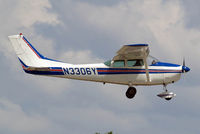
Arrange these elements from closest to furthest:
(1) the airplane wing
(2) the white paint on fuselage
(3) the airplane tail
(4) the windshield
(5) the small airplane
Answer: (1) the airplane wing
(5) the small airplane
(2) the white paint on fuselage
(4) the windshield
(3) the airplane tail

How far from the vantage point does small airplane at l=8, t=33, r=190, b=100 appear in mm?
22594

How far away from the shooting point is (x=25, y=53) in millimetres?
23281

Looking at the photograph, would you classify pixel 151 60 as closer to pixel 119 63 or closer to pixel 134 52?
pixel 134 52

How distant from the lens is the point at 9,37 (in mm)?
23062

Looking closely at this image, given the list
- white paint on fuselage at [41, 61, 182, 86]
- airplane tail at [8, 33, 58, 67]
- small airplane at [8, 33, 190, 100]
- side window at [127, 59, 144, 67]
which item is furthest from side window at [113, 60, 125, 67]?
airplane tail at [8, 33, 58, 67]

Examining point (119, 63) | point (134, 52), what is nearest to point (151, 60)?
point (134, 52)

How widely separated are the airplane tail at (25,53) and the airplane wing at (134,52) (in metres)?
4.10

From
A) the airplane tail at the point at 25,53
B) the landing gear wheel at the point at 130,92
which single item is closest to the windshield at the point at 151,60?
the landing gear wheel at the point at 130,92

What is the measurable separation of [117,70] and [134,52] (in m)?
1.50

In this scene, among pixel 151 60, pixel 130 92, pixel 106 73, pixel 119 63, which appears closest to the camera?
pixel 119 63

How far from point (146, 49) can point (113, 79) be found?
2.49 meters

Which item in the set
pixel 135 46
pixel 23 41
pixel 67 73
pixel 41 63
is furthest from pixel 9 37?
pixel 135 46

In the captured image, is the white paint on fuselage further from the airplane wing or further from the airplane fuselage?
the airplane wing

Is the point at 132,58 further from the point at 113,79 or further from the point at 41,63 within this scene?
the point at 41,63
